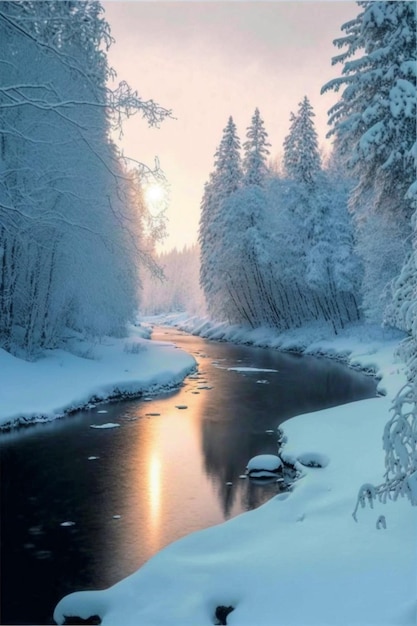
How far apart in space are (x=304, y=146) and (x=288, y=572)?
3625 centimetres

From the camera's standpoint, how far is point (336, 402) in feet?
63.6

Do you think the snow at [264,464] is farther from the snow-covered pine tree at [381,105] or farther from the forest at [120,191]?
the snow-covered pine tree at [381,105]

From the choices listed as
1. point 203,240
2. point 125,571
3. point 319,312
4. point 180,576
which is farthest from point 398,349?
point 203,240

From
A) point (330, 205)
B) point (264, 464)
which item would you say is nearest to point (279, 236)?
point (330, 205)

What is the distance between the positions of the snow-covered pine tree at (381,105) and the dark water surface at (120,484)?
307 inches

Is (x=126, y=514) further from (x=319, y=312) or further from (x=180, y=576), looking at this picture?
(x=319, y=312)

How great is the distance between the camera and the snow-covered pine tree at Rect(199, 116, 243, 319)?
147ft

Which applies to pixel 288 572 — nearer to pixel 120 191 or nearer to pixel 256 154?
pixel 120 191

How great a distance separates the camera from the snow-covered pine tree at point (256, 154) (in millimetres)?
43094

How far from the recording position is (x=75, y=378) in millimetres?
19484

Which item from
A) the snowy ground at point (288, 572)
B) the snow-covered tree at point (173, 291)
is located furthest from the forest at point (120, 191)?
the snow-covered tree at point (173, 291)

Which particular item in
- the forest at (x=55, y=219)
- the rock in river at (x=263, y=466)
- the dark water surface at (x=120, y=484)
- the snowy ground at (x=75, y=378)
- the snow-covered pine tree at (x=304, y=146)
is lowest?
the dark water surface at (x=120, y=484)

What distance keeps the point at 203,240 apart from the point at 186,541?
45.2 metres

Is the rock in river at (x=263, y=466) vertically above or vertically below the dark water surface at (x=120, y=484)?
above
